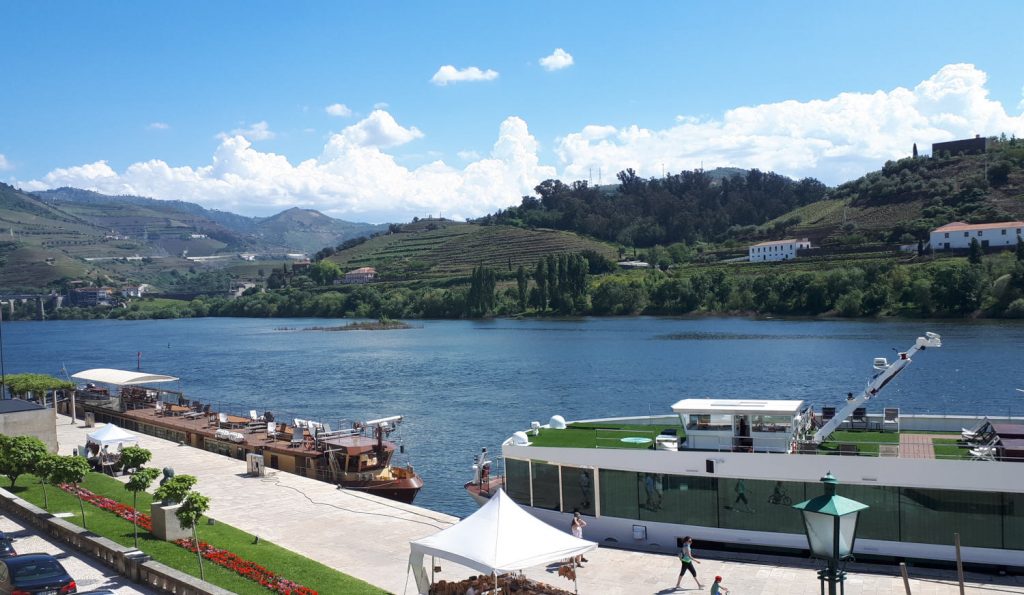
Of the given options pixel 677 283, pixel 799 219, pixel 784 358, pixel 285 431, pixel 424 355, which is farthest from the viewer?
pixel 799 219

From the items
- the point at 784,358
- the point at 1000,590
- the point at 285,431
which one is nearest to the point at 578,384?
the point at 784,358

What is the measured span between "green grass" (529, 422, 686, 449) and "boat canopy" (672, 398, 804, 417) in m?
1.73

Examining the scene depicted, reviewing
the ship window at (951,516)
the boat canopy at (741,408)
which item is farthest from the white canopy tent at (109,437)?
the ship window at (951,516)

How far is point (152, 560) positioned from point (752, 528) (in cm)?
1480

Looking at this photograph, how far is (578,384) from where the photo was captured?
7256 cm

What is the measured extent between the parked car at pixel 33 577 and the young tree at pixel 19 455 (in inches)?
383

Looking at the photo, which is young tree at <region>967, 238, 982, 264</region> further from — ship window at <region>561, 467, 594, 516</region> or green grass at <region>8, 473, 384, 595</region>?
green grass at <region>8, 473, 384, 595</region>

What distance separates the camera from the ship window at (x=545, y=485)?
2523cm

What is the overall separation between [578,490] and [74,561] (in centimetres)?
1321

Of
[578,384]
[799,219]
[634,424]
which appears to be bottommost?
[578,384]

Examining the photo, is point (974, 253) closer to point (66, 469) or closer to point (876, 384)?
point (876, 384)

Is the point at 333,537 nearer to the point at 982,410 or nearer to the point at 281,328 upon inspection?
the point at 982,410

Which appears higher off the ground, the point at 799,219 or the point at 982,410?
the point at 799,219

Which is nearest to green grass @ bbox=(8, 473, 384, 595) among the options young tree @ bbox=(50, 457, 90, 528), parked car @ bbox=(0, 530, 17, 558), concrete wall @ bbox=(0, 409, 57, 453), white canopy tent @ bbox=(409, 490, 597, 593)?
young tree @ bbox=(50, 457, 90, 528)
